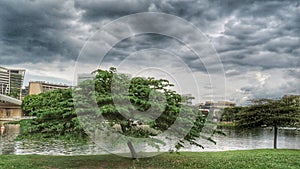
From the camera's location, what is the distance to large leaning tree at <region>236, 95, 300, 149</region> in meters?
22.4

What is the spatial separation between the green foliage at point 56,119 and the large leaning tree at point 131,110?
1.72 feet

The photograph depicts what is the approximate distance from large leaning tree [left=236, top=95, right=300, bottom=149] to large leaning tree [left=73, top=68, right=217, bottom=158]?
12930mm

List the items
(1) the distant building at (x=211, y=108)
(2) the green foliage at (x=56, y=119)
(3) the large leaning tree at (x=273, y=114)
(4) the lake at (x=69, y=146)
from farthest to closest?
(3) the large leaning tree at (x=273, y=114) < (4) the lake at (x=69, y=146) < (1) the distant building at (x=211, y=108) < (2) the green foliage at (x=56, y=119)

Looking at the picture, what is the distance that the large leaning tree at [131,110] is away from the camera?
10.0 metres

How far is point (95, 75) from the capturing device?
11305 millimetres

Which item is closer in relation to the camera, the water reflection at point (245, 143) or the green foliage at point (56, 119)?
the green foliage at point (56, 119)

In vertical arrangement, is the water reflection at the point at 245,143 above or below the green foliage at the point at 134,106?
below

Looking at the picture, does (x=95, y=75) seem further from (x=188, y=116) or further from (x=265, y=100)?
(x=265, y=100)

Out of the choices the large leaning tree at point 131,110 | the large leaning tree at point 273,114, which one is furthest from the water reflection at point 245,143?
the large leaning tree at point 131,110

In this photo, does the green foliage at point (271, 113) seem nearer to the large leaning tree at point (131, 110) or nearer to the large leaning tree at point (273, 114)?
the large leaning tree at point (273, 114)

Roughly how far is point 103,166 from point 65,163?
73.9 inches

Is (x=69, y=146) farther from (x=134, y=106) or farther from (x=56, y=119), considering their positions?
(x=134, y=106)

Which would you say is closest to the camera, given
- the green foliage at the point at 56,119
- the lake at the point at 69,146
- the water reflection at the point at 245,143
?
the green foliage at the point at 56,119

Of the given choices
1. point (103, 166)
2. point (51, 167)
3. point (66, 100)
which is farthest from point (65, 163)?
point (66, 100)
